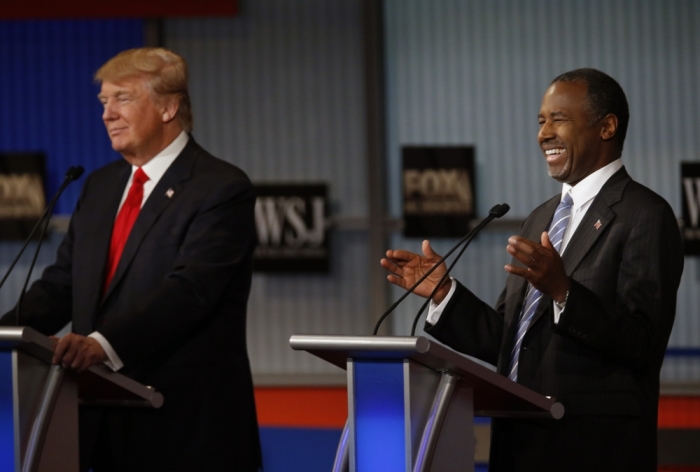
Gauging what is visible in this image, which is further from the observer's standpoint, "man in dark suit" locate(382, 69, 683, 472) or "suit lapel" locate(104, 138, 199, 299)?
"suit lapel" locate(104, 138, 199, 299)

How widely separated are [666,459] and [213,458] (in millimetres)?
2993

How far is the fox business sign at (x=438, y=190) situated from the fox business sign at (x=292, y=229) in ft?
1.68

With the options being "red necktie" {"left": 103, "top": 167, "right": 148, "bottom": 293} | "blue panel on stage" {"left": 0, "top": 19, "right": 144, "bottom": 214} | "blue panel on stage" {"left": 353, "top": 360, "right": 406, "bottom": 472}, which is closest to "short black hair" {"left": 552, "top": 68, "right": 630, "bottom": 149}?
"blue panel on stage" {"left": 353, "top": 360, "right": 406, "bottom": 472}

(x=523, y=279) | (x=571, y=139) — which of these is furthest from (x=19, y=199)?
(x=571, y=139)

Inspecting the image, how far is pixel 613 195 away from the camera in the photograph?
2355mm

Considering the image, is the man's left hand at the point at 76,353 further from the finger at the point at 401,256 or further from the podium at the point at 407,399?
the finger at the point at 401,256

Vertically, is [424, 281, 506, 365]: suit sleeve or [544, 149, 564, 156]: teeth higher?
[544, 149, 564, 156]: teeth

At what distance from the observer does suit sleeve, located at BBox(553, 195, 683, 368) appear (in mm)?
2078

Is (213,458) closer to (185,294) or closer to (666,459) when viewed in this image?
(185,294)

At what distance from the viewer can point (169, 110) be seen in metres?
2.92

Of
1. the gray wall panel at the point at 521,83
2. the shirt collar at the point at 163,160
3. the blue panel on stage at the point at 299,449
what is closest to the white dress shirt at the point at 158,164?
the shirt collar at the point at 163,160

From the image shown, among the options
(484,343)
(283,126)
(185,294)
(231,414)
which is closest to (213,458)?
(231,414)

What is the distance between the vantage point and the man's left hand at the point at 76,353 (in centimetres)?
219

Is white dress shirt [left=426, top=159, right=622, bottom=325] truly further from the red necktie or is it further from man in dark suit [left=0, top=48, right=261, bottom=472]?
the red necktie
